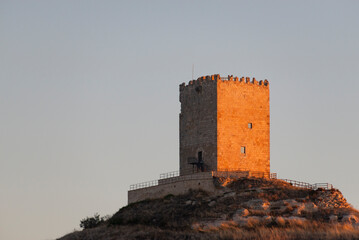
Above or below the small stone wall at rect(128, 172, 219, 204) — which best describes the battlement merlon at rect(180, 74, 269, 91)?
above

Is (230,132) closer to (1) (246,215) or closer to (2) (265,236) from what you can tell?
(1) (246,215)

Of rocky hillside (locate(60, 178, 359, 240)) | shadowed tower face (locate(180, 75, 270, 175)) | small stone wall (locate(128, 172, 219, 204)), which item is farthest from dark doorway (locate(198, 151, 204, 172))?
rocky hillside (locate(60, 178, 359, 240))

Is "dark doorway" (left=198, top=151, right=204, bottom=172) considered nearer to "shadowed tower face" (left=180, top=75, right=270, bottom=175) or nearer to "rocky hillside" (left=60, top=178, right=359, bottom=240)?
"shadowed tower face" (left=180, top=75, right=270, bottom=175)

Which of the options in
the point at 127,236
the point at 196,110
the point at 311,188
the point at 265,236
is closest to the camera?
the point at 265,236

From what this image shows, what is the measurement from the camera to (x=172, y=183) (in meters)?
65.8

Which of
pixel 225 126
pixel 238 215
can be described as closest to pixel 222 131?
pixel 225 126

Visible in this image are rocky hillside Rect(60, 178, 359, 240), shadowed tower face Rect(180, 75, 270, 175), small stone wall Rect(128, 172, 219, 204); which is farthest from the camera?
shadowed tower face Rect(180, 75, 270, 175)

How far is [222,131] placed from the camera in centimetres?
6781

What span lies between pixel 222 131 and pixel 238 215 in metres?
11.4

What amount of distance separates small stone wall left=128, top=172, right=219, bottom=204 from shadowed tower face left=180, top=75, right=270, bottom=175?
9.71 feet

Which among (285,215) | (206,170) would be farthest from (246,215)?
(206,170)

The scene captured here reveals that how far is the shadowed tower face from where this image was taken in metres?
67.8

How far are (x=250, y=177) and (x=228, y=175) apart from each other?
169cm

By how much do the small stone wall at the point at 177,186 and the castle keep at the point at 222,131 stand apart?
0.08 m
